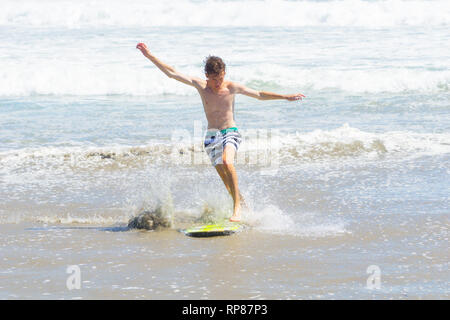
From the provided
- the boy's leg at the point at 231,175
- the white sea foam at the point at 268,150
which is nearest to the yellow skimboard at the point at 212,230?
the boy's leg at the point at 231,175

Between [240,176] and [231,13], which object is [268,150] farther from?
[231,13]

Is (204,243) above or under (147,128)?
under

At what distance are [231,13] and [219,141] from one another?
2301 centimetres

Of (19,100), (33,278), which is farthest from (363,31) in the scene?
(33,278)

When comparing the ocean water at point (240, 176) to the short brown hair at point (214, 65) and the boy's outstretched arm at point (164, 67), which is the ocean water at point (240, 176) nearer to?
the boy's outstretched arm at point (164, 67)

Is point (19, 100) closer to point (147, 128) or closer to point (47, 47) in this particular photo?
point (147, 128)

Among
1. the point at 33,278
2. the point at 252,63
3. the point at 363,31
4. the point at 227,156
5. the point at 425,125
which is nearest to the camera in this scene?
the point at 33,278

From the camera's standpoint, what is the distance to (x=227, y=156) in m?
6.34

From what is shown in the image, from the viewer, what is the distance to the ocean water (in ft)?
15.4

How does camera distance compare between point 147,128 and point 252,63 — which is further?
point 252,63
